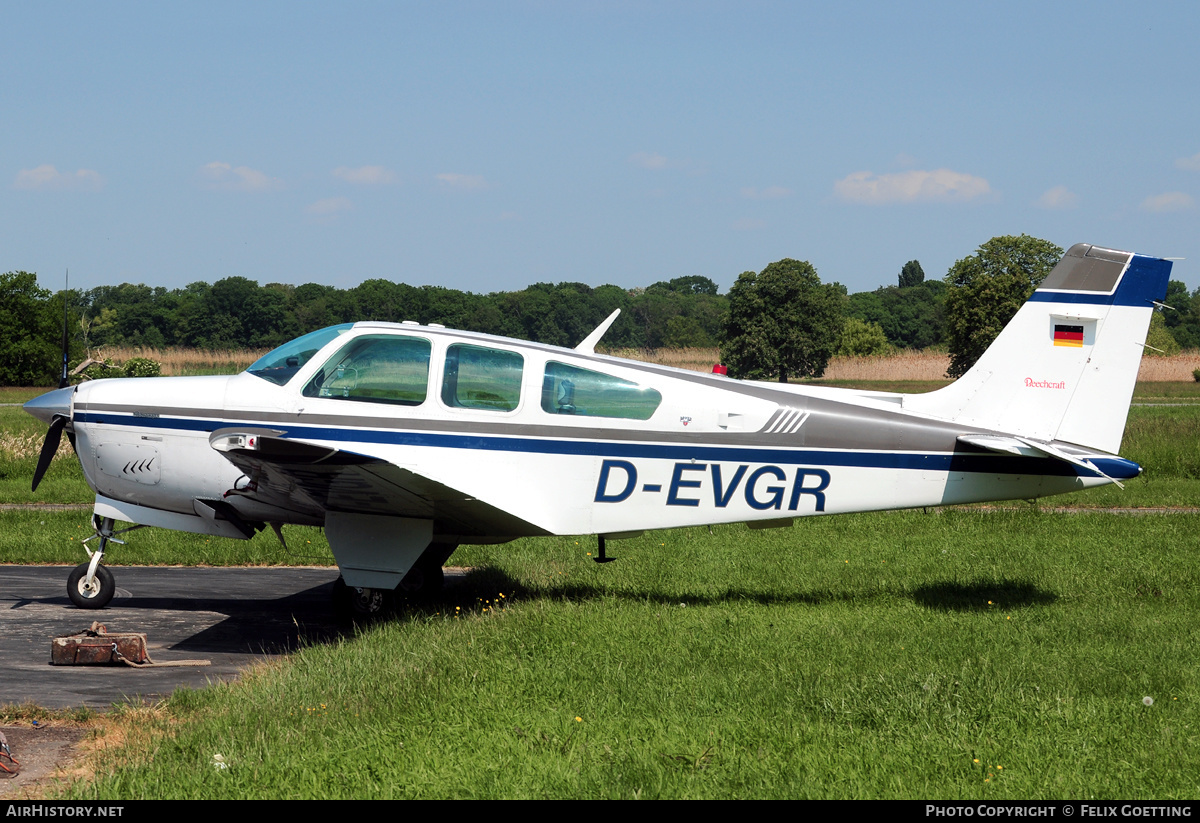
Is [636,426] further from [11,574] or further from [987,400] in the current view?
[11,574]

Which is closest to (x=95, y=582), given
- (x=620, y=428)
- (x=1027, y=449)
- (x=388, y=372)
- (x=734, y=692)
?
(x=388, y=372)

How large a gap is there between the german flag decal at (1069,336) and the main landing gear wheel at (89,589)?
26.4 ft

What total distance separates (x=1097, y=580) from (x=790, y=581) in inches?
104

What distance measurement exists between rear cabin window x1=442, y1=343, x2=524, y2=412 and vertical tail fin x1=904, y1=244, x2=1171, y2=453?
129 inches

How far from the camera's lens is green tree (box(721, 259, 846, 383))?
59.7 metres

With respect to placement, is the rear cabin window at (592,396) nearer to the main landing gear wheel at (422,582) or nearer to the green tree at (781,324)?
the main landing gear wheel at (422,582)

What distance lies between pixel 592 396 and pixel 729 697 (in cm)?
291

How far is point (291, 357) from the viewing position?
7.82 meters

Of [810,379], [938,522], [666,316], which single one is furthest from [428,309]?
[938,522]

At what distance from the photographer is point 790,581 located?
892 centimetres

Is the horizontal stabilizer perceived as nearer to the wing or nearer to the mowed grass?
the mowed grass

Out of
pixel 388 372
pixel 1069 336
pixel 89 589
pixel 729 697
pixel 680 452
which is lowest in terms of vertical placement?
pixel 89 589

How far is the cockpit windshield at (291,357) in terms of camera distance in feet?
25.3

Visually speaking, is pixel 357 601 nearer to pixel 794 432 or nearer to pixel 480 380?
pixel 480 380
